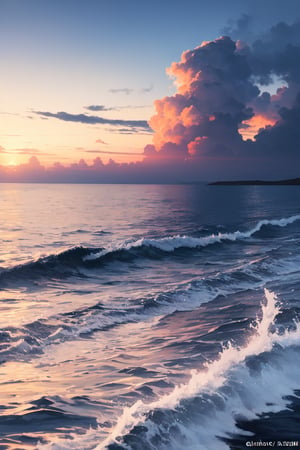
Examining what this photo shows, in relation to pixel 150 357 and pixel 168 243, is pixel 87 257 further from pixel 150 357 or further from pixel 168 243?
pixel 150 357

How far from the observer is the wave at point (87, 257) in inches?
968

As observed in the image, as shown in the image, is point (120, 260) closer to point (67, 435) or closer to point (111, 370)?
point (111, 370)

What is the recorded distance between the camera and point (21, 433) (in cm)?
743

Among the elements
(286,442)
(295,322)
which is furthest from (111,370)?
(295,322)

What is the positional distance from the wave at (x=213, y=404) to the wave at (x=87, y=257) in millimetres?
15851

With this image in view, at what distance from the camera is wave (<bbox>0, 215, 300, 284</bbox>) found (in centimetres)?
2459

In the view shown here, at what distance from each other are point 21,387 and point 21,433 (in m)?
2.05

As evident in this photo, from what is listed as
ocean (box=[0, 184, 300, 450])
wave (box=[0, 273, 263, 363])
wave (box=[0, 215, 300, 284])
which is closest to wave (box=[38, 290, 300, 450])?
ocean (box=[0, 184, 300, 450])

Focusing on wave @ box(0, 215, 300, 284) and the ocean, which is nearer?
the ocean

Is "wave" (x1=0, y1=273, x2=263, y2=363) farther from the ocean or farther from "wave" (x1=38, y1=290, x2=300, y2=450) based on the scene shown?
"wave" (x1=38, y1=290, x2=300, y2=450)

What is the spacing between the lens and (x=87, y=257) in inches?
1148

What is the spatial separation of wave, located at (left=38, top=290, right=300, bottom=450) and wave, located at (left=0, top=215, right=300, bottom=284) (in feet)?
52.0

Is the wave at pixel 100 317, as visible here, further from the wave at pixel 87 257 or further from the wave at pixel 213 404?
the wave at pixel 87 257

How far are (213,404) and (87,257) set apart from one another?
21934 millimetres
